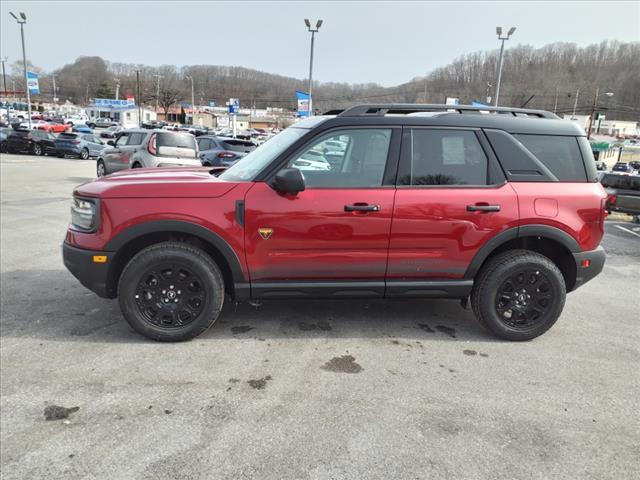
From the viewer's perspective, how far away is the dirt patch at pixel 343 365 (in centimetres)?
351

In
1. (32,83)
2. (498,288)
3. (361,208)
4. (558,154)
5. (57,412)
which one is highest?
(32,83)

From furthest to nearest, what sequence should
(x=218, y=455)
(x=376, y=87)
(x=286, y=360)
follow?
1. (x=376, y=87)
2. (x=286, y=360)
3. (x=218, y=455)

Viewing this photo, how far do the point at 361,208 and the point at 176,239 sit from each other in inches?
60.5

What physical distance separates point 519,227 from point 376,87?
7482cm

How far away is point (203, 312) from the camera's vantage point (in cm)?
384

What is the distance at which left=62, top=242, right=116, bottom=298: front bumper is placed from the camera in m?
3.74

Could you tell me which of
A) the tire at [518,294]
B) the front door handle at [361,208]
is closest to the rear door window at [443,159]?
the front door handle at [361,208]

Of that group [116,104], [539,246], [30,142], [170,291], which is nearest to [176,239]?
[170,291]

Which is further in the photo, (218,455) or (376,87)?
(376,87)

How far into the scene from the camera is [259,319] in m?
4.43

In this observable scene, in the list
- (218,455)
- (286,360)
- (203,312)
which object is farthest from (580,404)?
(203,312)

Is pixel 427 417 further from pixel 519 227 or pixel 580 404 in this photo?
pixel 519 227

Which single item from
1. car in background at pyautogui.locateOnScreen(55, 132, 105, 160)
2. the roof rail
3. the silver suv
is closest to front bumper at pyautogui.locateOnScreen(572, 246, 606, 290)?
the roof rail

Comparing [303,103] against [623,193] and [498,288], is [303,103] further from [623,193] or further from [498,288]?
[498,288]
